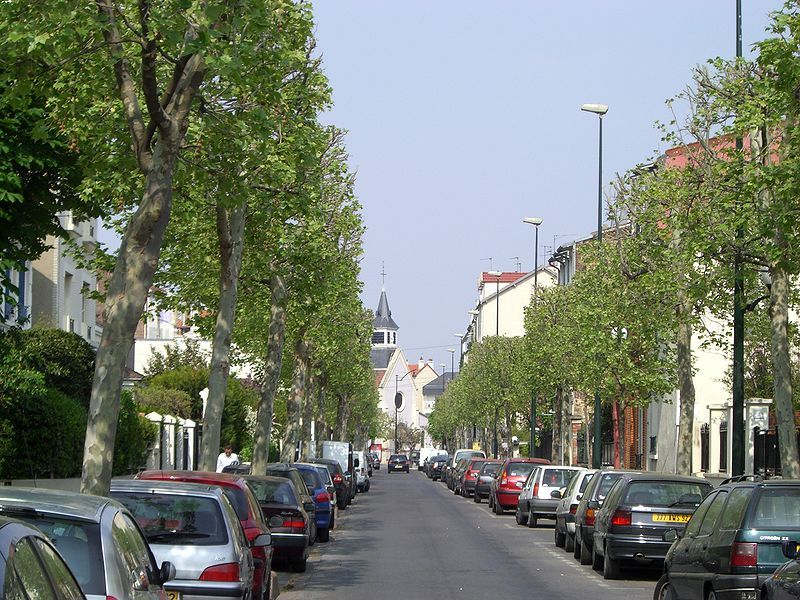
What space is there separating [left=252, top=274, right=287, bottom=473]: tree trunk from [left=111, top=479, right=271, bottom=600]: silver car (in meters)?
19.9

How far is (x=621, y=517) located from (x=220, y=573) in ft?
33.7

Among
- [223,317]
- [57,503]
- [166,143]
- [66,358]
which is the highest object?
[166,143]

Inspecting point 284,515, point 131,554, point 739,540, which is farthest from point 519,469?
point 131,554

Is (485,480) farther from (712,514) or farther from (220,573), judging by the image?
(220,573)

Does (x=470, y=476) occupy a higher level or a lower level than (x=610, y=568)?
higher

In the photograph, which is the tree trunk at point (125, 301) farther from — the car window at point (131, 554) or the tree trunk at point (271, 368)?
the tree trunk at point (271, 368)

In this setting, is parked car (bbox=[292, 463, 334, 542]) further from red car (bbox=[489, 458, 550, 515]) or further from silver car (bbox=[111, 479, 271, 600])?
silver car (bbox=[111, 479, 271, 600])

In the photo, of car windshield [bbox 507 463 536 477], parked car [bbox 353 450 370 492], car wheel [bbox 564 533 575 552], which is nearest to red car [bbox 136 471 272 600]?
car wheel [bbox 564 533 575 552]

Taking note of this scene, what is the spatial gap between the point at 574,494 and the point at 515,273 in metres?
125

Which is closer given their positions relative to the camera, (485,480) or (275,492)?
(275,492)

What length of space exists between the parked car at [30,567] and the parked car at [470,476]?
165 feet

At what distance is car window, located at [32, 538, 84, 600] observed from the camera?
570 cm

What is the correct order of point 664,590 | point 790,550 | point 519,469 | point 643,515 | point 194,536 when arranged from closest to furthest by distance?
point 790,550
point 194,536
point 664,590
point 643,515
point 519,469

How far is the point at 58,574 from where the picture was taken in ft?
19.3
